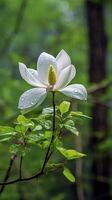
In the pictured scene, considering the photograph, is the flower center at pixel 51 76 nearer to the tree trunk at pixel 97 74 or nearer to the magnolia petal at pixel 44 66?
the magnolia petal at pixel 44 66

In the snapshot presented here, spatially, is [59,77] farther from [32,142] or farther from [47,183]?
[47,183]

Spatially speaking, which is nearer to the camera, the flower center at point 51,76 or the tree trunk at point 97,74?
the flower center at point 51,76

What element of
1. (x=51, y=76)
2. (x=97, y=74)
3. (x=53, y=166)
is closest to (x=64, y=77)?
(x=51, y=76)

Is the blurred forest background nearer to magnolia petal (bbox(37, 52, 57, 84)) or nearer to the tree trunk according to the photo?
the tree trunk

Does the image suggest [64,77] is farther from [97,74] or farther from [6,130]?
[97,74]

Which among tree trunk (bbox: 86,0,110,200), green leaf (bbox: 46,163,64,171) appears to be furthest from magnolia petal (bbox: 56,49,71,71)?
tree trunk (bbox: 86,0,110,200)

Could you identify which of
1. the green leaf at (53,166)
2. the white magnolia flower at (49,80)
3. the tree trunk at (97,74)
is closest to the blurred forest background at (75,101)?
the tree trunk at (97,74)

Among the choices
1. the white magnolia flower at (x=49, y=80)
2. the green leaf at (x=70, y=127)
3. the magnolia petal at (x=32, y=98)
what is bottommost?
the green leaf at (x=70, y=127)
